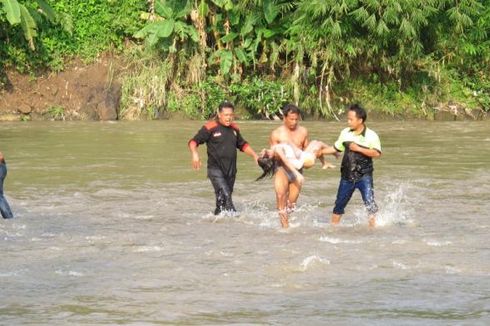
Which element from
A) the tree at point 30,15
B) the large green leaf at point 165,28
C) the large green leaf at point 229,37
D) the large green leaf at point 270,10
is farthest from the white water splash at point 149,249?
the large green leaf at point 229,37

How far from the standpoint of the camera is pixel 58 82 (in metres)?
26.3

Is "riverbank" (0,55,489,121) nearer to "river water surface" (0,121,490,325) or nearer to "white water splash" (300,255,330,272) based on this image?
"river water surface" (0,121,490,325)

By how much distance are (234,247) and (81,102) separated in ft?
52.0

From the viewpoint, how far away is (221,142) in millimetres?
Result: 12352

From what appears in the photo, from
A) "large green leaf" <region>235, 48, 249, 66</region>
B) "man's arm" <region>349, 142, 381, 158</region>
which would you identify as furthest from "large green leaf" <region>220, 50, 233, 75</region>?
"man's arm" <region>349, 142, 381, 158</region>

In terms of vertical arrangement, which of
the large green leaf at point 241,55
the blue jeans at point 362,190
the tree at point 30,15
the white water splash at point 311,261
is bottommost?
the white water splash at point 311,261

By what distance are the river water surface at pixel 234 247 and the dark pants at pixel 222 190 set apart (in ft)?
0.60

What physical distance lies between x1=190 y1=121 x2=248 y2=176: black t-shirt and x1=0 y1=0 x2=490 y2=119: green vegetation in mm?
12212

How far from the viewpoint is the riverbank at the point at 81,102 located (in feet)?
83.9

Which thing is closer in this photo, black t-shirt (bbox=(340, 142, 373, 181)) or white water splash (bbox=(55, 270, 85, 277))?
white water splash (bbox=(55, 270, 85, 277))

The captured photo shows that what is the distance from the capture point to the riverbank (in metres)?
25.6

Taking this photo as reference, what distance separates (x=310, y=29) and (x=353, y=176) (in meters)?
13.4

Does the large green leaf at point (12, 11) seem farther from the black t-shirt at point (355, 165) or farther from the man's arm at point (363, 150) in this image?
the man's arm at point (363, 150)

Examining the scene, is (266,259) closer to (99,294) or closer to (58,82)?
(99,294)
